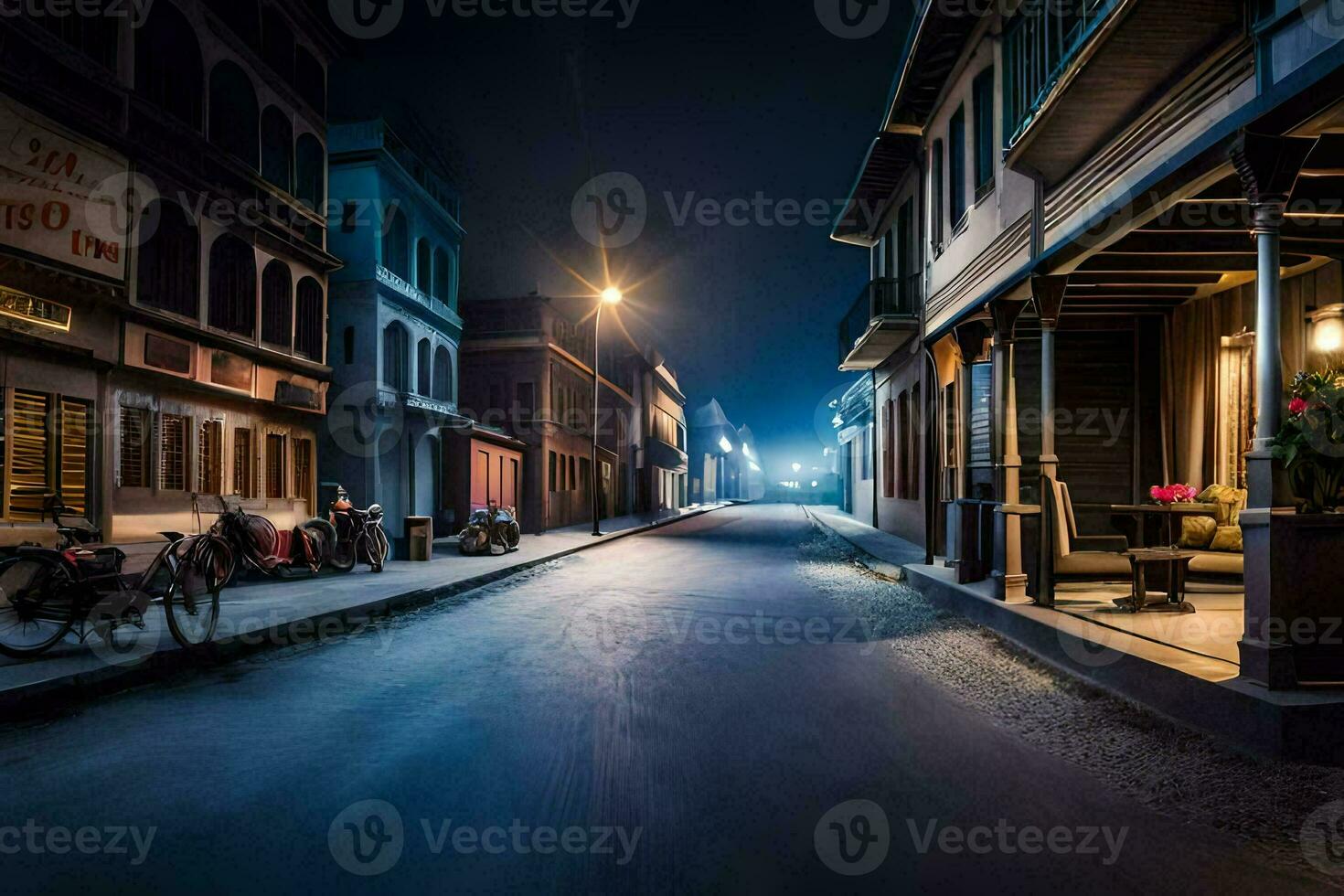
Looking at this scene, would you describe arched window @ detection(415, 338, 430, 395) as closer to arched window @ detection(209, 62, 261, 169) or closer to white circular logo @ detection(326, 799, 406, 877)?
arched window @ detection(209, 62, 261, 169)

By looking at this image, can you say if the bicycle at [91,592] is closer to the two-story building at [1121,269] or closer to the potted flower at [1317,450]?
the two-story building at [1121,269]

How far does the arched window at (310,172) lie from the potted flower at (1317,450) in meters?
17.2

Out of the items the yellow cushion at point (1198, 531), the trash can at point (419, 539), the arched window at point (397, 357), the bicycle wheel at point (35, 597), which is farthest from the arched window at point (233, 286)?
the yellow cushion at point (1198, 531)

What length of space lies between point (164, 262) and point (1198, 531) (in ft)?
49.6

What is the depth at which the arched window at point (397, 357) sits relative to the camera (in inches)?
779

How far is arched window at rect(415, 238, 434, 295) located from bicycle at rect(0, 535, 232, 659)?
51.2 ft

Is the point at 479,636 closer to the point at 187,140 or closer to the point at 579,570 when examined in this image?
the point at 579,570

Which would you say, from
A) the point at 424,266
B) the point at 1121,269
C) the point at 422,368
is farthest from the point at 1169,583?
the point at 424,266

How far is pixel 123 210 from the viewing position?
437 inches

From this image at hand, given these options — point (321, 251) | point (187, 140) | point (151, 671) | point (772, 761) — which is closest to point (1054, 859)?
point (772, 761)

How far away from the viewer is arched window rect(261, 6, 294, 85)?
1522 centimetres

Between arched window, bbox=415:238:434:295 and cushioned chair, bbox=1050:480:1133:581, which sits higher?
arched window, bbox=415:238:434:295

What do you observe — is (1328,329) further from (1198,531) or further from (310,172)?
(310,172)

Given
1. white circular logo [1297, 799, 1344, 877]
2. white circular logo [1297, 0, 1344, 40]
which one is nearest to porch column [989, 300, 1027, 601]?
white circular logo [1297, 0, 1344, 40]
